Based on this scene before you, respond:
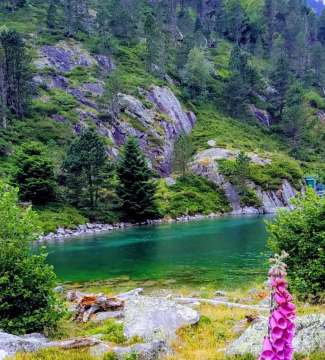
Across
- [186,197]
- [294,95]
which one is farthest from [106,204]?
[294,95]

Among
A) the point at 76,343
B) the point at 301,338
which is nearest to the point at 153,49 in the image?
the point at 76,343

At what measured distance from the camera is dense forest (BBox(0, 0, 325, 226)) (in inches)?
3140

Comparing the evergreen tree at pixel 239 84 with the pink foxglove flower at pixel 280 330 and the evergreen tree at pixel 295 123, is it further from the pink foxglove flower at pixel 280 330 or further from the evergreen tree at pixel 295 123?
the pink foxglove flower at pixel 280 330

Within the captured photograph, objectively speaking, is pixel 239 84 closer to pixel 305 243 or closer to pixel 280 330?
pixel 305 243

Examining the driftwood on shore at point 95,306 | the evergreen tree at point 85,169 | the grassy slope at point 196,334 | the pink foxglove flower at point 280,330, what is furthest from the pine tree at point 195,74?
the pink foxglove flower at point 280,330

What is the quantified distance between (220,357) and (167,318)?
4.19 metres

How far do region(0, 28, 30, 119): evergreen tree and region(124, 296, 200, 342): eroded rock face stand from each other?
92038 mm

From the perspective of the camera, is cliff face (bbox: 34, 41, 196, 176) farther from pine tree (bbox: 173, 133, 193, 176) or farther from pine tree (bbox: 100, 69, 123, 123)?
pine tree (bbox: 173, 133, 193, 176)

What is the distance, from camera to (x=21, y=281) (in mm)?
15742

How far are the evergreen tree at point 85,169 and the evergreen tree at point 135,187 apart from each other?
4962mm

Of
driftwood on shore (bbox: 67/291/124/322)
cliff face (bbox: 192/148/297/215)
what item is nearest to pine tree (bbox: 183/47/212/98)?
cliff face (bbox: 192/148/297/215)

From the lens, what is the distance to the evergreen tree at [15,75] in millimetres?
100375

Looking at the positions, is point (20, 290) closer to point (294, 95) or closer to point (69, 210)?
point (69, 210)

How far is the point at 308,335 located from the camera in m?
11.8
